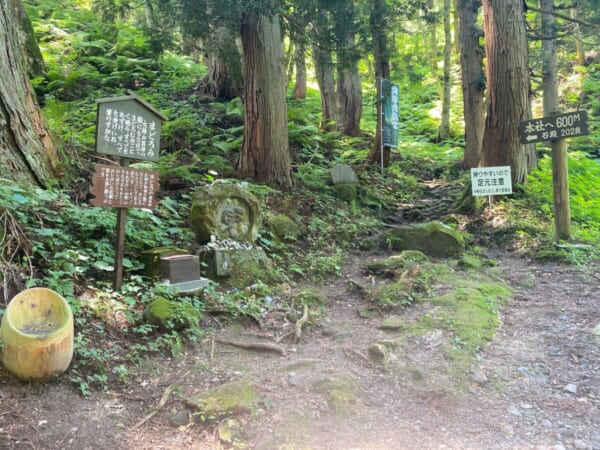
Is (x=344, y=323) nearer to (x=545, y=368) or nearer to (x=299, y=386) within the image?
(x=299, y=386)

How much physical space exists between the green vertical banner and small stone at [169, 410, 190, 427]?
9.84 m

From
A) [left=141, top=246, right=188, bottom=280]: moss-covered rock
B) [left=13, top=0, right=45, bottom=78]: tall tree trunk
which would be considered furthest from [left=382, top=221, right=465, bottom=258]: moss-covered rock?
[left=13, top=0, right=45, bottom=78]: tall tree trunk

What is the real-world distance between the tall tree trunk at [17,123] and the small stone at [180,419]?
3614 millimetres

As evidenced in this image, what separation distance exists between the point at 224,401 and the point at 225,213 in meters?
3.30

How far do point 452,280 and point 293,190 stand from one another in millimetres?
3937

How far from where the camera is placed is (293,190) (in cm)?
913

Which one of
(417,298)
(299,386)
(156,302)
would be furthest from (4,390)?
(417,298)

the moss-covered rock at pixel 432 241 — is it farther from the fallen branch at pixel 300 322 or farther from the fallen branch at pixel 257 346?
the fallen branch at pixel 257 346

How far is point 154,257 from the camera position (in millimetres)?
5152

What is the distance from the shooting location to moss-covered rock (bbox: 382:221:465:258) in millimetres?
7742

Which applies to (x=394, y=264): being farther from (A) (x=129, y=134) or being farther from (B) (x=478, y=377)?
(A) (x=129, y=134)

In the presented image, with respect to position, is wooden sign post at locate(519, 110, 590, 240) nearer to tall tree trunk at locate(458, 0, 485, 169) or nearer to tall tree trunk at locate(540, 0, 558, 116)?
tall tree trunk at locate(458, 0, 485, 169)

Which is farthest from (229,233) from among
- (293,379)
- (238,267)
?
(293,379)

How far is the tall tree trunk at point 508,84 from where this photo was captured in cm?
892
